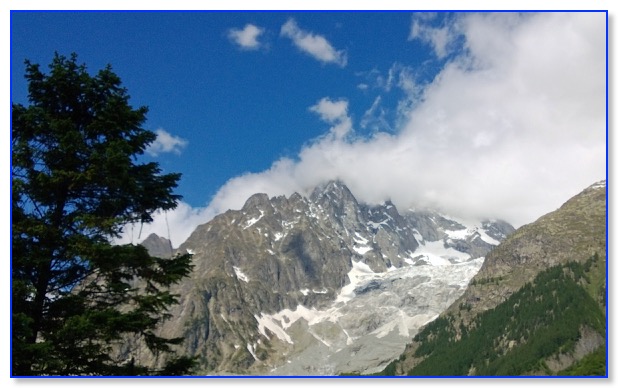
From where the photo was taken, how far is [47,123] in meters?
18.0

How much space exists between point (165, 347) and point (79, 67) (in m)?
9.55

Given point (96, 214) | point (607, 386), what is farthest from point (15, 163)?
point (607, 386)

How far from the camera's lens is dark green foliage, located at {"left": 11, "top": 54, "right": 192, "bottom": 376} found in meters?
16.3

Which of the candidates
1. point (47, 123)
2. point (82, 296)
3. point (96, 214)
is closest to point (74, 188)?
point (96, 214)

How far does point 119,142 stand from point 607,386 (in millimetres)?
15755

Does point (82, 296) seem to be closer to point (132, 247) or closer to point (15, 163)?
point (132, 247)

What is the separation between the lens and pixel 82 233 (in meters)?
17.4

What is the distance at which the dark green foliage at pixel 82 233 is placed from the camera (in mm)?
16344

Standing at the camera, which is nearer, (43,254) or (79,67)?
(43,254)

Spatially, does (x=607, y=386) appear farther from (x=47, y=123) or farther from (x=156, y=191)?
(x=47, y=123)
